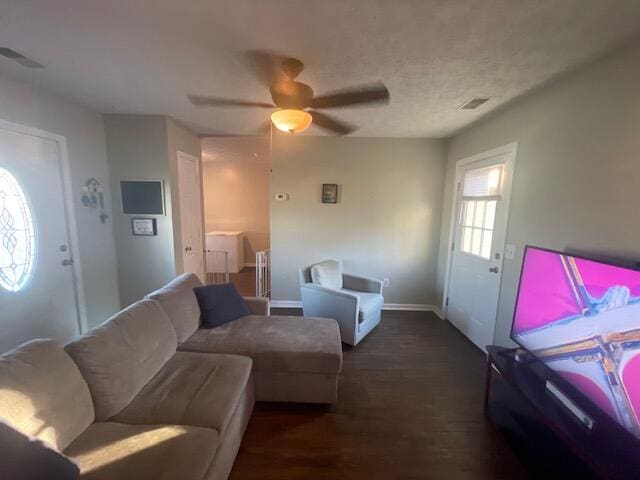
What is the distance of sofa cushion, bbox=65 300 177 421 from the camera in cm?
130

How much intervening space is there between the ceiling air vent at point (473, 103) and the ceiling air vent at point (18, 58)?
11.1 feet

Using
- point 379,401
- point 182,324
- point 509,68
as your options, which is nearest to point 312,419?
point 379,401

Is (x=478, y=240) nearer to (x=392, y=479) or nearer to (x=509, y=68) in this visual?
(x=509, y=68)

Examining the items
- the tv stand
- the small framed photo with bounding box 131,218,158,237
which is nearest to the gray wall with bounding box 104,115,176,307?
the small framed photo with bounding box 131,218,158,237

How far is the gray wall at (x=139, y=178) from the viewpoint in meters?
2.95

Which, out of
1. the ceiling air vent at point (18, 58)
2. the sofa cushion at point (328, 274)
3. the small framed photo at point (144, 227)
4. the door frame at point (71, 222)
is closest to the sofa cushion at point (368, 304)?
the sofa cushion at point (328, 274)

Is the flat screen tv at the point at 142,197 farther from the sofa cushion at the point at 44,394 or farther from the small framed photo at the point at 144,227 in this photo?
the sofa cushion at the point at 44,394

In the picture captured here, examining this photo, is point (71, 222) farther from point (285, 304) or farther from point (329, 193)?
point (329, 193)

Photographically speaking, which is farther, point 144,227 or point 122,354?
point 144,227

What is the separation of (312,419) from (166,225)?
2.63m

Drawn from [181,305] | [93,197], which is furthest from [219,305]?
[93,197]

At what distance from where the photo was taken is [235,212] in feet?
20.5

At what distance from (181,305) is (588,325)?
267 cm

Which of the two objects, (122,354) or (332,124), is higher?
(332,124)
